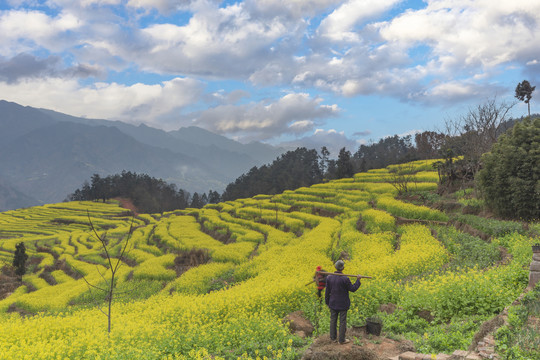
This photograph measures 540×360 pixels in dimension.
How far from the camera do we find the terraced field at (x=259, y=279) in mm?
9484

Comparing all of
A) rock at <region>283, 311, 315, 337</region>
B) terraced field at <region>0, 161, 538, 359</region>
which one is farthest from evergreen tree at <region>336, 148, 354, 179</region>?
rock at <region>283, 311, 315, 337</region>

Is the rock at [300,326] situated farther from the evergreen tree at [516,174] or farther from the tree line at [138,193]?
the tree line at [138,193]

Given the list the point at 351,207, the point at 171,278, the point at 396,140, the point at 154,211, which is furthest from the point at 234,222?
the point at 396,140

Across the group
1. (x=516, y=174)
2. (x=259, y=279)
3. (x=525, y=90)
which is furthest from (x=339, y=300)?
(x=525, y=90)

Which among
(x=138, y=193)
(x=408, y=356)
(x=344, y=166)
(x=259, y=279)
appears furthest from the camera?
(x=138, y=193)

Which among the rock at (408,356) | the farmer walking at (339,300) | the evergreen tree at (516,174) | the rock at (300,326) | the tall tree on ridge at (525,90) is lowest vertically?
the rock at (300,326)

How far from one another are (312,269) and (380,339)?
11.1m

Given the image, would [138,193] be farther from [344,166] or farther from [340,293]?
[340,293]

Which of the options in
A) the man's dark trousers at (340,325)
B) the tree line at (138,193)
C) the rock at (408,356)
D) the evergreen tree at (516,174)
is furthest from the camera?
the tree line at (138,193)

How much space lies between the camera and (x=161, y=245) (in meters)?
38.4

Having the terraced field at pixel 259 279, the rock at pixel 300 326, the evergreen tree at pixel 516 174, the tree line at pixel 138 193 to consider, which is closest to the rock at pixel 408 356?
the terraced field at pixel 259 279

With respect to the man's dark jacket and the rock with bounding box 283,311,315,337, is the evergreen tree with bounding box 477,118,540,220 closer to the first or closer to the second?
the rock with bounding box 283,311,315,337

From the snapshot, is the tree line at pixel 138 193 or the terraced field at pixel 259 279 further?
the tree line at pixel 138 193

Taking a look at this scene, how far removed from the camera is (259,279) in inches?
741
